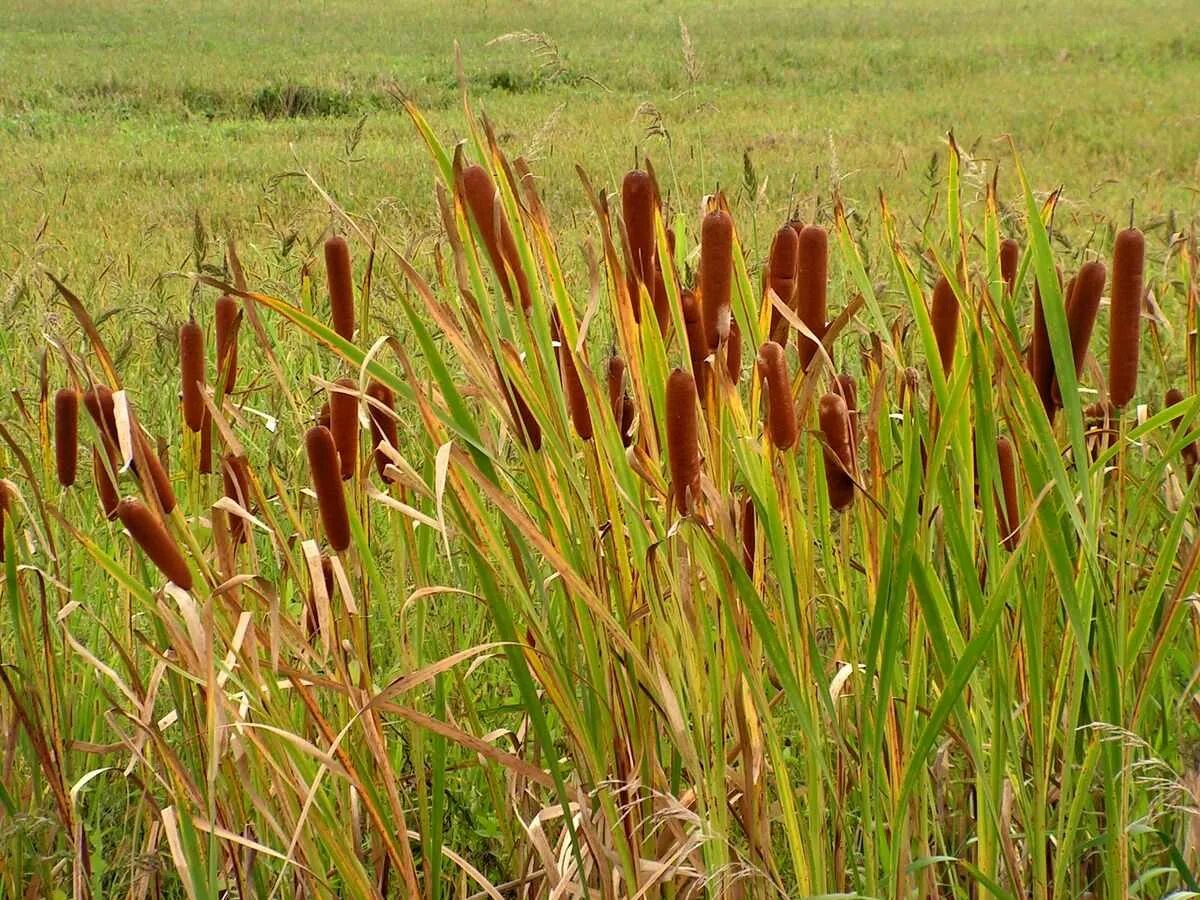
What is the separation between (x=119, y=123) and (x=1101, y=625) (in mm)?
10637

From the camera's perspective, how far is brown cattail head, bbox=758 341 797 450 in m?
0.89

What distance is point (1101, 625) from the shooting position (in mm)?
1005

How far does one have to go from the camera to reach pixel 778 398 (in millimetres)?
914

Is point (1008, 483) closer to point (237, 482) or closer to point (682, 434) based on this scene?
point (682, 434)

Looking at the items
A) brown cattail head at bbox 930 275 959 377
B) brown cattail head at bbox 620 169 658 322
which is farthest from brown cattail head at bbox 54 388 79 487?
brown cattail head at bbox 930 275 959 377

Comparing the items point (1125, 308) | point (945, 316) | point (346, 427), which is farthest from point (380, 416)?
point (1125, 308)

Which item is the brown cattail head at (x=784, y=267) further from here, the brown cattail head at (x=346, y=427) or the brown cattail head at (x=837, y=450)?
the brown cattail head at (x=346, y=427)

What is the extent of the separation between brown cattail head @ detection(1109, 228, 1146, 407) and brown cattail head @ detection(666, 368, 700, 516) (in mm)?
333

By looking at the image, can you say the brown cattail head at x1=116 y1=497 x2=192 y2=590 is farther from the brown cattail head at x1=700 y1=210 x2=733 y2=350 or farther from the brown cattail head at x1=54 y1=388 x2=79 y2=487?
the brown cattail head at x1=700 y1=210 x2=733 y2=350

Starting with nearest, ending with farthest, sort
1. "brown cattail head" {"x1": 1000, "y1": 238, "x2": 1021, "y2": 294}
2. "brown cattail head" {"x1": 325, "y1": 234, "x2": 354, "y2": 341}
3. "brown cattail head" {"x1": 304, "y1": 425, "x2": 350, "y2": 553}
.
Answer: "brown cattail head" {"x1": 304, "y1": 425, "x2": 350, "y2": 553}, "brown cattail head" {"x1": 325, "y1": 234, "x2": 354, "y2": 341}, "brown cattail head" {"x1": 1000, "y1": 238, "x2": 1021, "y2": 294}

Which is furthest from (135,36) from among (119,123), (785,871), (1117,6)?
(785,871)

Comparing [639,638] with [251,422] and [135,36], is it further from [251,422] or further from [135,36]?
[135,36]

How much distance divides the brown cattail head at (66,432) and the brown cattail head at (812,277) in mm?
571

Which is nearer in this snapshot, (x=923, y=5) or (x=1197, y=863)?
(x=1197, y=863)
